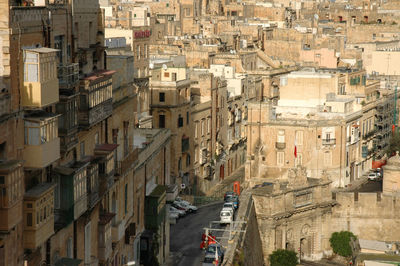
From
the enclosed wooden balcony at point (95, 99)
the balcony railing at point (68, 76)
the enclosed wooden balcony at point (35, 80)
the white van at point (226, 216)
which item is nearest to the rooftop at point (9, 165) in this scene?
the enclosed wooden balcony at point (35, 80)

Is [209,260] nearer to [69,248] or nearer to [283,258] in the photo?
Answer: [283,258]

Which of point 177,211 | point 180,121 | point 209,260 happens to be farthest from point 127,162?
point 180,121

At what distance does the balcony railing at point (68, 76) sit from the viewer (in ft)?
86.6

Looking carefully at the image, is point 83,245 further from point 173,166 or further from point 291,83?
point 291,83

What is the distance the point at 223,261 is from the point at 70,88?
16632 mm

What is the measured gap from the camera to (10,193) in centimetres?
2198

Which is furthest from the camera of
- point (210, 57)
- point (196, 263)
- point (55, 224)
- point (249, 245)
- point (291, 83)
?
point (210, 57)

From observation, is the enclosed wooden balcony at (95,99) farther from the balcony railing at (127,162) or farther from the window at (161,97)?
the window at (161,97)

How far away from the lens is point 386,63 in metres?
98.2

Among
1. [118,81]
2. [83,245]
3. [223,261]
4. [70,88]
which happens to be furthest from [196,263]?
[70,88]

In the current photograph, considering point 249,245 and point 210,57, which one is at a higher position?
point 210,57

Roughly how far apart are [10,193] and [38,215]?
1.68m

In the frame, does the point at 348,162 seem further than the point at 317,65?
No

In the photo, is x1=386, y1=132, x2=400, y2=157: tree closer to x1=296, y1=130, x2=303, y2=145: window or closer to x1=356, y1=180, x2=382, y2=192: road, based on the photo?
x1=356, y1=180, x2=382, y2=192: road
